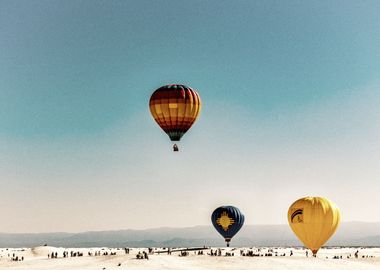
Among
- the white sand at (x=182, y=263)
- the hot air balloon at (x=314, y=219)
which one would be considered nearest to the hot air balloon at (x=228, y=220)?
the hot air balloon at (x=314, y=219)

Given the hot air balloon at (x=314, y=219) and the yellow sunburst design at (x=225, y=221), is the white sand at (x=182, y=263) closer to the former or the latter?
the hot air balloon at (x=314, y=219)

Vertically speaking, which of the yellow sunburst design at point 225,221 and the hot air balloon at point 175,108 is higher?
the hot air balloon at point 175,108

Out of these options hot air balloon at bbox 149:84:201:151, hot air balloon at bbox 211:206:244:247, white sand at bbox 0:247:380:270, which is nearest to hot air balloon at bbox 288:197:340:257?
white sand at bbox 0:247:380:270

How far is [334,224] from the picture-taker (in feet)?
224

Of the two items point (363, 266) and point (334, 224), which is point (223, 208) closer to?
point (334, 224)

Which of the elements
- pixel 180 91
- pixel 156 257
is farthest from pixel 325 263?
pixel 180 91

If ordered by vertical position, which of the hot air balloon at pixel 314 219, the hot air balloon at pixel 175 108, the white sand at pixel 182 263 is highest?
the hot air balloon at pixel 175 108

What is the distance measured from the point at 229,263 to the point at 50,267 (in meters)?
17.6

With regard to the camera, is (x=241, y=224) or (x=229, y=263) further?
(x=241, y=224)

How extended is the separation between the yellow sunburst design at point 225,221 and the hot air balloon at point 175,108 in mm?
27629

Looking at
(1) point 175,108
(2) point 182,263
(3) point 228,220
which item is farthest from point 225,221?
(2) point 182,263

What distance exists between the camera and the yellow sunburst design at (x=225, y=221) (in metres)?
86.9

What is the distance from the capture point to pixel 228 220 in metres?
87.1

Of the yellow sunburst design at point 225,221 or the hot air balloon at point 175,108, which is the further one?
the yellow sunburst design at point 225,221
